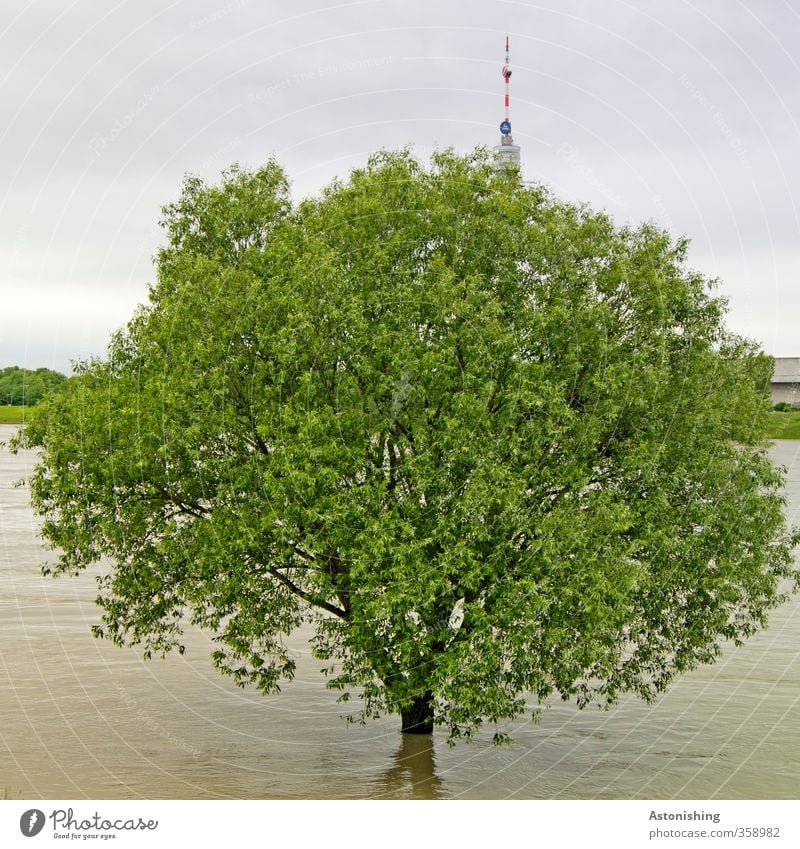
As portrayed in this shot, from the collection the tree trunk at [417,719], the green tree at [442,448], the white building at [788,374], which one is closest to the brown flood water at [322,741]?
the tree trunk at [417,719]

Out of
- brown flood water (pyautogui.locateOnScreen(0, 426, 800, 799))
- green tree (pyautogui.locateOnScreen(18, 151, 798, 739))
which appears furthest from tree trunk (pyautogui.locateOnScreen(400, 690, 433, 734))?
green tree (pyautogui.locateOnScreen(18, 151, 798, 739))

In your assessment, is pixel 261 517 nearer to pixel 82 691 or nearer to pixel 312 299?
pixel 312 299

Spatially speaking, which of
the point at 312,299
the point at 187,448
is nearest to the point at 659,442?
the point at 312,299

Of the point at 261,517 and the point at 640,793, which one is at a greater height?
the point at 261,517

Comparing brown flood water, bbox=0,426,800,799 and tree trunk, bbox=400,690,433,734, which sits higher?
tree trunk, bbox=400,690,433,734

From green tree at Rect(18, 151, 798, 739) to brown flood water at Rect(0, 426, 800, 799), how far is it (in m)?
3.03

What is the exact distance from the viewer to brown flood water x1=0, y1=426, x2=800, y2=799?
25.8m

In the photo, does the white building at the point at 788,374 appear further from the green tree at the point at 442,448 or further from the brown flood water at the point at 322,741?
the green tree at the point at 442,448

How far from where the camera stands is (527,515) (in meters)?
22.4

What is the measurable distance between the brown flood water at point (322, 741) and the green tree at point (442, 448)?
303 centimetres

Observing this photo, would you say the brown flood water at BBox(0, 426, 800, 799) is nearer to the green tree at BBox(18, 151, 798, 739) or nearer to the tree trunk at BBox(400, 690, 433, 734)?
the tree trunk at BBox(400, 690, 433, 734)

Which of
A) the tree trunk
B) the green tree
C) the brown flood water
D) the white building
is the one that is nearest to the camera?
the green tree

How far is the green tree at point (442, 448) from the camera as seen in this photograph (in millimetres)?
21953

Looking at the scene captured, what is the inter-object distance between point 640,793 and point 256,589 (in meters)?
10.6
